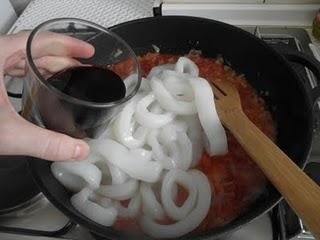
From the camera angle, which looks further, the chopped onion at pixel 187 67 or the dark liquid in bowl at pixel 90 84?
the chopped onion at pixel 187 67

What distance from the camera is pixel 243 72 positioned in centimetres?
61

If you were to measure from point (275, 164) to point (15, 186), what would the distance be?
0.36 metres

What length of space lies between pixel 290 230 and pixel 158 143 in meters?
0.21

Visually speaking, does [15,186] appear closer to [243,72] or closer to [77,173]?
[77,173]

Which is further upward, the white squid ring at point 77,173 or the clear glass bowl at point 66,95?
the clear glass bowl at point 66,95

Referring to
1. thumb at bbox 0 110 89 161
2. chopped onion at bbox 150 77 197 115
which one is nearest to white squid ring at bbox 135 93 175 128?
chopped onion at bbox 150 77 197 115

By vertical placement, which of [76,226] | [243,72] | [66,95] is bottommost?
[76,226]

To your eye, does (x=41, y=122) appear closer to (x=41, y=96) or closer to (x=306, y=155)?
(x=41, y=96)

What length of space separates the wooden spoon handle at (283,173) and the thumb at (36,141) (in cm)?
20

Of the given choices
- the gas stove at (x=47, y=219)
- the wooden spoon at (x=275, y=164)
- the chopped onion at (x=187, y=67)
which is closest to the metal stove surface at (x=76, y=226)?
the gas stove at (x=47, y=219)

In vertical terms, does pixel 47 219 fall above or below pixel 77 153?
below

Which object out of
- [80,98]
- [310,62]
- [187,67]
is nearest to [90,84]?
[80,98]

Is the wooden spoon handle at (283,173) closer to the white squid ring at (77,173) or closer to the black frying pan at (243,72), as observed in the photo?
the black frying pan at (243,72)

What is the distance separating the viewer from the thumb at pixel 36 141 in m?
0.38
